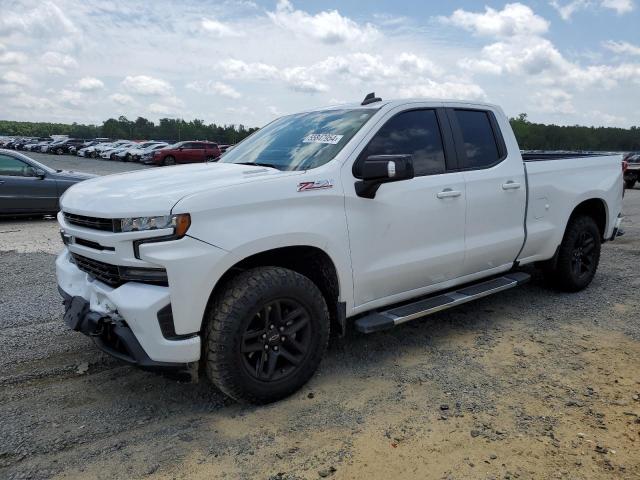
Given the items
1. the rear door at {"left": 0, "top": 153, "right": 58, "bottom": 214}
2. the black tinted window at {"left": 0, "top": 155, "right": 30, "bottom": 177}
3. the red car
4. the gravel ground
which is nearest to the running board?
the gravel ground

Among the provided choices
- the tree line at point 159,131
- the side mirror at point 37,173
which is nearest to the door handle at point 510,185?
the side mirror at point 37,173

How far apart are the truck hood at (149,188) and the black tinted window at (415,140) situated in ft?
2.82

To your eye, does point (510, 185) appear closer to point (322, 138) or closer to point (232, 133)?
point (322, 138)

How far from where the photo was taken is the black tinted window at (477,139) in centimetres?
449

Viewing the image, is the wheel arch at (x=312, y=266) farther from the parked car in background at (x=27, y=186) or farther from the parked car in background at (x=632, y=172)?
the parked car in background at (x=632, y=172)

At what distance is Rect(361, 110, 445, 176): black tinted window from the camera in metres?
3.89

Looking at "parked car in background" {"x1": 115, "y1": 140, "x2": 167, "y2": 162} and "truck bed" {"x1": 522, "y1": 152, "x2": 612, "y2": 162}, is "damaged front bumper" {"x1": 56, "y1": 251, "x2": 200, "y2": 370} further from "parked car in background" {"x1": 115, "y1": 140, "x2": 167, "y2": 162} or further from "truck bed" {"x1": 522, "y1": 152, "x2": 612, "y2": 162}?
"parked car in background" {"x1": 115, "y1": 140, "x2": 167, "y2": 162}

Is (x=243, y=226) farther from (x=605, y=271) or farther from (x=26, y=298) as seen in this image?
(x=605, y=271)

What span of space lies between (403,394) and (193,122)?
368ft

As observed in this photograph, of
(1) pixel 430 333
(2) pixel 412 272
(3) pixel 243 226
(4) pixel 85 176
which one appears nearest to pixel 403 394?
(2) pixel 412 272

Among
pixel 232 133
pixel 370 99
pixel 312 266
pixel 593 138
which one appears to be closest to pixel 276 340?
pixel 312 266

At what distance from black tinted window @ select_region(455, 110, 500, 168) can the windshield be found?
3.20 feet

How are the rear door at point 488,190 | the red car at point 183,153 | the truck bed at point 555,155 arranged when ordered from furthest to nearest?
1. the red car at point 183,153
2. the truck bed at point 555,155
3. the rear door at point 488,190

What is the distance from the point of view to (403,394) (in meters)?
3.50
